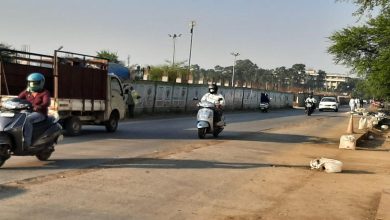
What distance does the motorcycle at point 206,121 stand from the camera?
1830 centimetres

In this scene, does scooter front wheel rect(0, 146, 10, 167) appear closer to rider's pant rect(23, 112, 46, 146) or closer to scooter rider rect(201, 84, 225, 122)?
rider's pant rect(23, 112, 46, 146)

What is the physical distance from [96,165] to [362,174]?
18.2ft

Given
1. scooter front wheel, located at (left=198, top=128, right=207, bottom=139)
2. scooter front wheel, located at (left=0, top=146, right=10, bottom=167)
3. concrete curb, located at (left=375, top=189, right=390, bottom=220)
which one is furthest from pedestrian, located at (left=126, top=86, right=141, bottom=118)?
concrete curb, located at (left=375, top=189, right=390, bottom=220)

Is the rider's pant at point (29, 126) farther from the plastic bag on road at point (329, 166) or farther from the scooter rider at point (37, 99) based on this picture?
the plastic bag on road at point (329, 166)

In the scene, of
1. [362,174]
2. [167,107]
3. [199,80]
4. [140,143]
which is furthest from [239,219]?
[199,80]

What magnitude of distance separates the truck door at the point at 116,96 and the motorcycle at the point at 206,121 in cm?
297

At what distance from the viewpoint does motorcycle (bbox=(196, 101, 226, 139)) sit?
1830cm

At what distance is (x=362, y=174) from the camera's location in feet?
39.8

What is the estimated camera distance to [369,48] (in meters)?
22.7

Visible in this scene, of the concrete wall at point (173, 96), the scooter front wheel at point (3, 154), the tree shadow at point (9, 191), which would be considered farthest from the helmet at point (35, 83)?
the concrete wall at point (173, 96)

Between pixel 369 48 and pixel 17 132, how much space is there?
1651 centimetres

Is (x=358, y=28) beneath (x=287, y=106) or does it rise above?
above

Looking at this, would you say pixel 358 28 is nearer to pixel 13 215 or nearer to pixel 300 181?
pixel 300 181

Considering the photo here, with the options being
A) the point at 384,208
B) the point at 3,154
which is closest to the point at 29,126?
the point at 3,154
